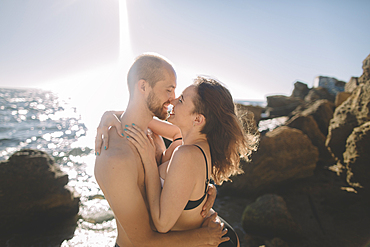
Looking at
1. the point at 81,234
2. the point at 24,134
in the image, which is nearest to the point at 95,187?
the point at 81,234

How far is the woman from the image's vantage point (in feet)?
6.62

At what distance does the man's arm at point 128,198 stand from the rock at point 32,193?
4178mm

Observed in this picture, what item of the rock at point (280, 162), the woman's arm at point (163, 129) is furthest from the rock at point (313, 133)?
the woman's arm at point (163, 129)

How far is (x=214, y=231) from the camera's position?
2.44 metres

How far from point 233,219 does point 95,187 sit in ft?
19.8

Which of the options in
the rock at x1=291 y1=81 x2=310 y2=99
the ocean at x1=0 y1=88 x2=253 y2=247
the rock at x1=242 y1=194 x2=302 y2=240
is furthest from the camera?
the rock at x1=291 y1=81 x2=310 y2=99

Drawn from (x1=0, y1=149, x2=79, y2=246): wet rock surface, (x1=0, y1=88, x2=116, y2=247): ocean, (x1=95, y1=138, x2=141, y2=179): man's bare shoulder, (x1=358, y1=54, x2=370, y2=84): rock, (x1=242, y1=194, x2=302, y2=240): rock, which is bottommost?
(x1=0, y1=88, x2=116, y2=247): ocean

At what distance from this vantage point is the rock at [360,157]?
4371 mm

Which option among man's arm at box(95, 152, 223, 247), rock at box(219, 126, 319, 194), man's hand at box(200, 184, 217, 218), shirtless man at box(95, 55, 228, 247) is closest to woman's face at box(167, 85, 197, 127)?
shirtless man at box(95, 55, 228, 247)

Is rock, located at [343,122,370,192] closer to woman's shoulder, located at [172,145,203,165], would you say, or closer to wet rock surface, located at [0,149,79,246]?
woman's shoulder, located at [172,145,203,165]

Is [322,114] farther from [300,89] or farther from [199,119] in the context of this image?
[300,89]

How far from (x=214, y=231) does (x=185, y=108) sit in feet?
4.84

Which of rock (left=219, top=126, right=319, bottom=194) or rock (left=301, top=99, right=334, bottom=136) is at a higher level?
rock (left=301, top=99, right=334, bottom=136)

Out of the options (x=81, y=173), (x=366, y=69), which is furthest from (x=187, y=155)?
(x=81, y=173)
